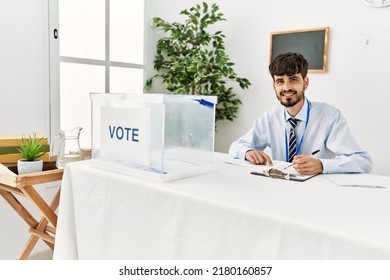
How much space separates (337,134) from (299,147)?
216 mm

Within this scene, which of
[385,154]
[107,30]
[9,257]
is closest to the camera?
[9,257]

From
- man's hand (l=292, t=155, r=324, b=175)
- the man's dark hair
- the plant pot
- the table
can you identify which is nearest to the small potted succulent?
the plant pot

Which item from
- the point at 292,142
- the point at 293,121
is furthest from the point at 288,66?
the point at 292,142

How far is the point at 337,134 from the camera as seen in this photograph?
188cm

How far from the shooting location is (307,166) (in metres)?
1.47

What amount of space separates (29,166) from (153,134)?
0.74m

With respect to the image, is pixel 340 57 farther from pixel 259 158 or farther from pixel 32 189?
pixel 32 189

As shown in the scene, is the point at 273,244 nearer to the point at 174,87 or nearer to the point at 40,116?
the point at 40,116

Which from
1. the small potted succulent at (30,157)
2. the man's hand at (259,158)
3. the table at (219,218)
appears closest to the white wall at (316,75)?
the small potted succulent at (30,157)

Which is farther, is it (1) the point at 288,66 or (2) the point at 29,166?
(1) the point at 288,66

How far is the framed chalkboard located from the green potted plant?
1.46ft

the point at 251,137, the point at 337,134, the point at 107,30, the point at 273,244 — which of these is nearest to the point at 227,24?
the point at 107,30

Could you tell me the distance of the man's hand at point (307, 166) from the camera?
1468 millimetres

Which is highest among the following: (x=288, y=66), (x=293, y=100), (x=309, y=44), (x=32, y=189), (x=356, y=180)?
(x=309, y=44)
